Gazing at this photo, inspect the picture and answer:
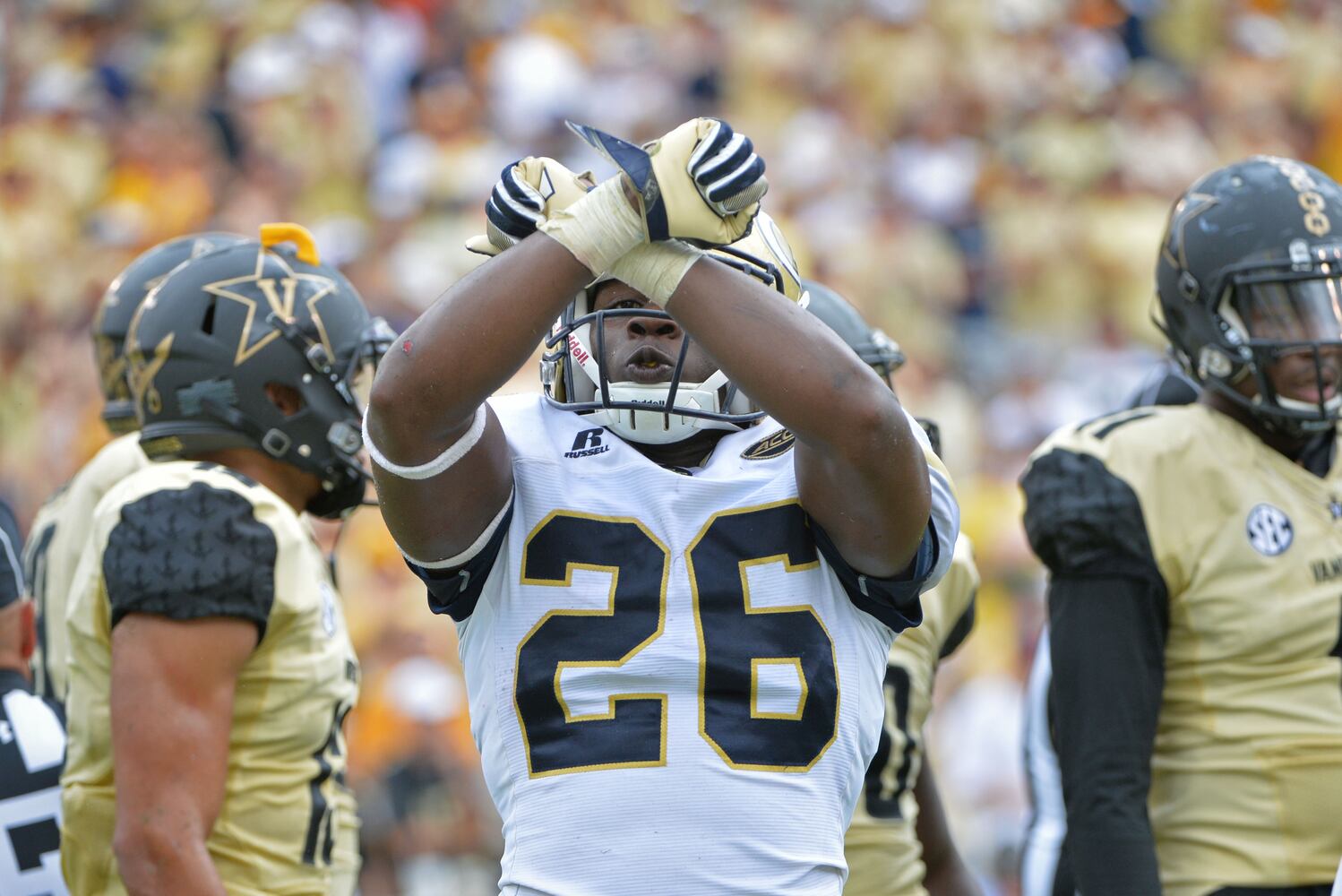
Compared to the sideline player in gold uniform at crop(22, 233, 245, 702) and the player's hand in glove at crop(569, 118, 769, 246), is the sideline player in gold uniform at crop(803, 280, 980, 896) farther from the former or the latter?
the sideline player in gold uniform at crop(22, 233, 245, 702)

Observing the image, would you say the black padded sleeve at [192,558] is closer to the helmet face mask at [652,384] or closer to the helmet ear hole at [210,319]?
the helmet ear hole at [210,319]

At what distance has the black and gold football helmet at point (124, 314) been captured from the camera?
4.53 metres

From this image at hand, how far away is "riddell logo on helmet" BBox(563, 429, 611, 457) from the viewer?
268 centimetres

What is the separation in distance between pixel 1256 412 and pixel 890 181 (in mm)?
7879

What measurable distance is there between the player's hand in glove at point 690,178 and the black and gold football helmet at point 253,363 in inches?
61.4

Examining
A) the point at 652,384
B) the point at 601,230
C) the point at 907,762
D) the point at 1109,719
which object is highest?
the point at 601,230

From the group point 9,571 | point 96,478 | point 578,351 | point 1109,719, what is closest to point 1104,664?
point 1109,719

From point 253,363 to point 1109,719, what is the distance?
6.08 ft

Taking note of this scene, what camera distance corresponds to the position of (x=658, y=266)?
238 cm

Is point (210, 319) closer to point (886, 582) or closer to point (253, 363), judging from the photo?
point (253, 363)

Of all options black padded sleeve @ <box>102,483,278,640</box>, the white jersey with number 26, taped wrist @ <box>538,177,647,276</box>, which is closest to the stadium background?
black padded sleeve @ <box>102,483,278,640</box>

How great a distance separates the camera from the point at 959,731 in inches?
315

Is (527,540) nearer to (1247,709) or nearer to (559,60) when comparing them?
(1247,709)

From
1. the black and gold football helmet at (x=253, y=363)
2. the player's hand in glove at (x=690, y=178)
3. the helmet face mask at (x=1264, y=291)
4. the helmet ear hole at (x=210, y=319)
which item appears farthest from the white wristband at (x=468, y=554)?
the helmet face mask at (x=1264, y=291)
